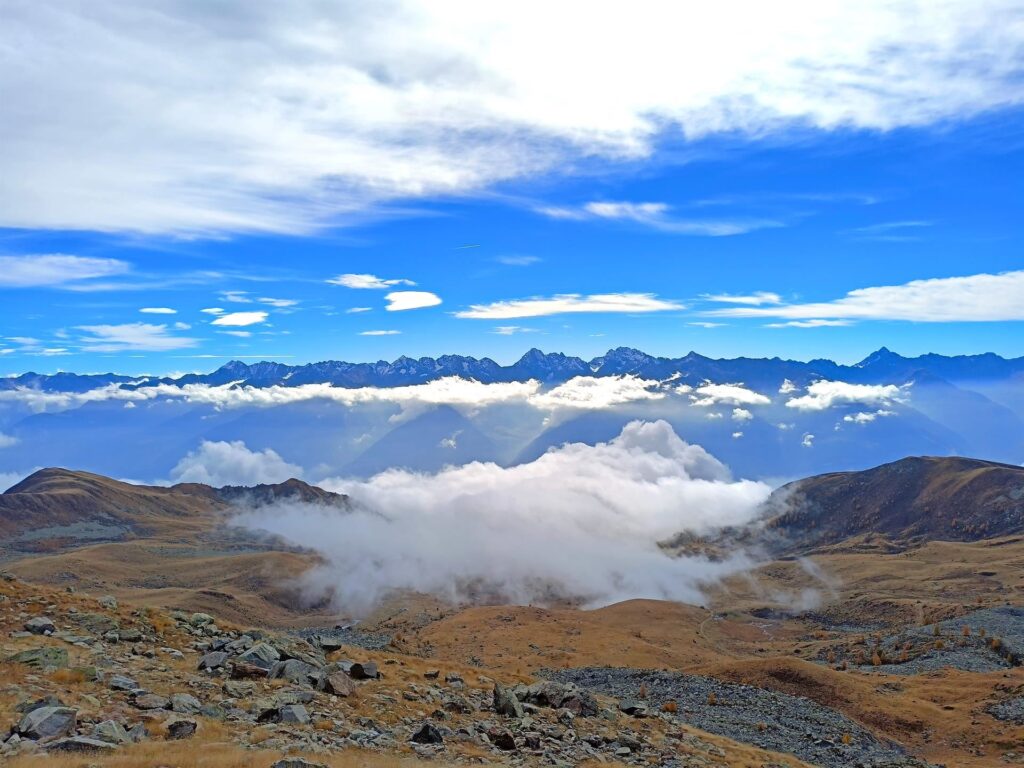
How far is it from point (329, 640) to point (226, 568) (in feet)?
552

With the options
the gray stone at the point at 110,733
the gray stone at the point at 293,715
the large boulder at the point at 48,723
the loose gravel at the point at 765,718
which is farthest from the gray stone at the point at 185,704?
the loose gravel at the point at 765,718

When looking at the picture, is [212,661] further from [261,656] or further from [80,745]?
[80,745]

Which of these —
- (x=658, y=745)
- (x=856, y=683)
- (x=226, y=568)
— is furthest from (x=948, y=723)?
(x=226, y=568)

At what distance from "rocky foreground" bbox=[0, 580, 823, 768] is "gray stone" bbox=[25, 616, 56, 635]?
5cm

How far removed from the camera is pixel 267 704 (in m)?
22.3

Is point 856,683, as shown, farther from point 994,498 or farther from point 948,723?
point 994,498

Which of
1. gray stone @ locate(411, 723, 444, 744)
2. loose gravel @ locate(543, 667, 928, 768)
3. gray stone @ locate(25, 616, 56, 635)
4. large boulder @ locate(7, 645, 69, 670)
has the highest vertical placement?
gray stone @ locate(25, 616, 56, 635)

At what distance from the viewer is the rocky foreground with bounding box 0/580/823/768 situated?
18.8m

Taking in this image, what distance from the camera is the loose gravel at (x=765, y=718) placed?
33.8 m

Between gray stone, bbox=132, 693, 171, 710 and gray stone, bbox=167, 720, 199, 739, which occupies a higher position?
gray stone, bbox=132, 693, 171, 710

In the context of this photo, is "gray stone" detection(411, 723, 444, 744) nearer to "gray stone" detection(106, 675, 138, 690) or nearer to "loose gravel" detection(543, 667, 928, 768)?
"gray stone" detection(106, 675, 138, 690)

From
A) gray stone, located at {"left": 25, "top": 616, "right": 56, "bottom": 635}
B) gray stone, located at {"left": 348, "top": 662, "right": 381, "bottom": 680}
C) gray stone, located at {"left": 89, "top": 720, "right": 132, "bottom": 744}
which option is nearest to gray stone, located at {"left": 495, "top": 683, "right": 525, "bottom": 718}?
gray stone, located at {"left": 348, "top": 662, "right": 381, "bottom": 680}

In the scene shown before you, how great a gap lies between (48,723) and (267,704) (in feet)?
20.8

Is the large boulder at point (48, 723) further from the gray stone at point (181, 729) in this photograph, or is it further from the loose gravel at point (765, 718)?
the loose gravel at point (765, 718)
